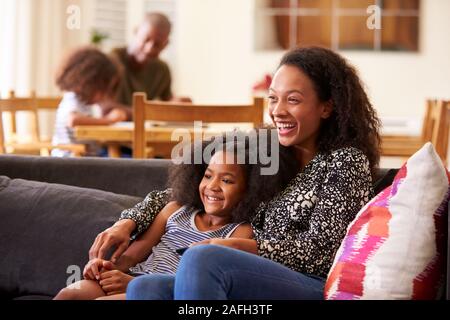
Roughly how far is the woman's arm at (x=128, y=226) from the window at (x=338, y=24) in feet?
14.8

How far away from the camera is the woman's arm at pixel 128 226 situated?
195 centimetres

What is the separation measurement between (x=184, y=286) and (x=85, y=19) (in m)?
4.99

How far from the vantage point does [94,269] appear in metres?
1.88

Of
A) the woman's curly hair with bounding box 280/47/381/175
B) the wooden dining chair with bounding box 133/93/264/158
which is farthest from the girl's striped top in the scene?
the wooden dining chair with bounding box 133/93/264/158

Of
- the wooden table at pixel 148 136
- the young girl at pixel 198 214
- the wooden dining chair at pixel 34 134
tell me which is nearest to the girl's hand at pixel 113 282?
the young girl at pixel 198 214

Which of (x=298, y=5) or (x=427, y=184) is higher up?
(x=298, y=5)

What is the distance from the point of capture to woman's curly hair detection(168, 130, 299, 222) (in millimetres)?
1940

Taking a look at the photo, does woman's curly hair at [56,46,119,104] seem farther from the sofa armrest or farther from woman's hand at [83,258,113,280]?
woman's hand at [83,258,113,280]

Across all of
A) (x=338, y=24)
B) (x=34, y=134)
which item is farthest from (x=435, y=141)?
(x=338, y=24)

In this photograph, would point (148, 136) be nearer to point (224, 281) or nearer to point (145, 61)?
point (145, 61)

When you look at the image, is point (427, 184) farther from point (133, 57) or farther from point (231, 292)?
point (133, 57)

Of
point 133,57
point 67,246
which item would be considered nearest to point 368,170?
point 67,246

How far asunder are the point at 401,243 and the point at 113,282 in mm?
645

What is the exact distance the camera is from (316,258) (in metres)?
1.75
